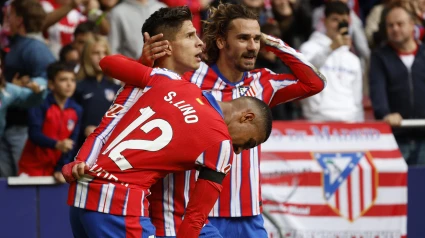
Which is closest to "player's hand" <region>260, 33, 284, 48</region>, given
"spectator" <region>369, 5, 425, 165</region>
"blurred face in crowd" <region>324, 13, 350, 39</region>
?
"spectator" <region>369, 5, 425, 165</region>

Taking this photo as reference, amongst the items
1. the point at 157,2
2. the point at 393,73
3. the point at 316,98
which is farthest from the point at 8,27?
the point at 393,73

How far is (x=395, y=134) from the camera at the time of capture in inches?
348

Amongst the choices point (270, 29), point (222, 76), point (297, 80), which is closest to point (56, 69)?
point (270, 29)

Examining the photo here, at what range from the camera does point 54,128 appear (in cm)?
810

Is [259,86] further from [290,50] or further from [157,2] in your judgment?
[157,2]

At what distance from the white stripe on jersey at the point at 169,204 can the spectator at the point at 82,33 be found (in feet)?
14.0

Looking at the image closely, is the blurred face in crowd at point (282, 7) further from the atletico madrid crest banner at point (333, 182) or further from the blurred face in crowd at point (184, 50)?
the blurred face in crowd at point (184, 50)

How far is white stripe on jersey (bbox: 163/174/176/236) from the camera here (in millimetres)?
5113

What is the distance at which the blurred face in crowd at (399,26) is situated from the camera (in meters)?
9.22

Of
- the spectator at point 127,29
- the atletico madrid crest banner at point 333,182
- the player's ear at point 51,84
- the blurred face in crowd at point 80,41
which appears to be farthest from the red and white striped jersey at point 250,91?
the spectator at point 127,29

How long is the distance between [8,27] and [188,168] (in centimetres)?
525

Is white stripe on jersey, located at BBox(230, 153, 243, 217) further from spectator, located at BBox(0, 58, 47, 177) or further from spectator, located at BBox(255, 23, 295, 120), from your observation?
spectator, located at BBox(255, 23, 295, 120)

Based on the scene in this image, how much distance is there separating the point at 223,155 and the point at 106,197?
654 millimetres

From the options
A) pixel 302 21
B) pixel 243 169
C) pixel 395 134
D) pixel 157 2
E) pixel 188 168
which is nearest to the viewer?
pixel 188 168
